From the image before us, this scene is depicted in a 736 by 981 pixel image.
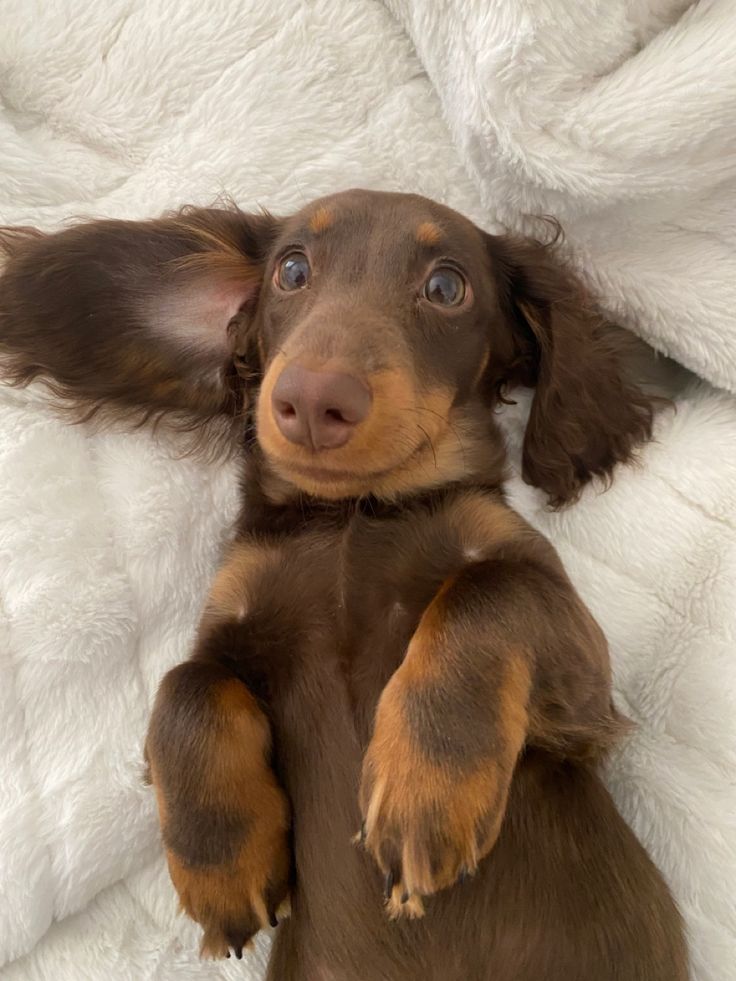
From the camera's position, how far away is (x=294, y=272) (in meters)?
1.66

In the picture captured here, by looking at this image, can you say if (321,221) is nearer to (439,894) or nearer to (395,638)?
(395,638)

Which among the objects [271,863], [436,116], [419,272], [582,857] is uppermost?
[436,116]

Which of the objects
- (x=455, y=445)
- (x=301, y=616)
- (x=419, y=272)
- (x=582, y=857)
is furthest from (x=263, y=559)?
(x=582, y=857)

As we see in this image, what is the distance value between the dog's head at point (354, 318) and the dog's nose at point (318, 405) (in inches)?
6.2

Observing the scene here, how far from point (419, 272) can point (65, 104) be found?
100cm

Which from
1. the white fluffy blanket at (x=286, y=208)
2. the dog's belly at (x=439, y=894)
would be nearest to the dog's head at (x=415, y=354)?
the white fluffy blanket at (x=286, y=208)

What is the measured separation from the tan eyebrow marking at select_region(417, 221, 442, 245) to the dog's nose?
0.45 metres

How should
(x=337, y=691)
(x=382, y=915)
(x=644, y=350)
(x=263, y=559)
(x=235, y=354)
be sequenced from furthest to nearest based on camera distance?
(x=644, y=350), (x=235, y=354), (x=263, y=559), (x=337, y=691), (x=382, y=915)

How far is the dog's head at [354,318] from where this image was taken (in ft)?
5.14

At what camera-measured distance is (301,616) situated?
4.92 ft

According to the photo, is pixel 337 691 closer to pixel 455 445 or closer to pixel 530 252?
pixel 455 445

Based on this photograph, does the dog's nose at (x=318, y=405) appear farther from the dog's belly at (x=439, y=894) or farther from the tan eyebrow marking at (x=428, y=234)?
the tan eyebrow marking at (x=428, y=234)

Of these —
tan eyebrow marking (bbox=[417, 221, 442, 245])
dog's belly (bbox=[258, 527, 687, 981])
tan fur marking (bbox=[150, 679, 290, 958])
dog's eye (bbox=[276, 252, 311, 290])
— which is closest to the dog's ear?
dog's eye (bbox=[276, 252, 311, 290])

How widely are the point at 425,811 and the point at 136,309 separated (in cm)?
120
